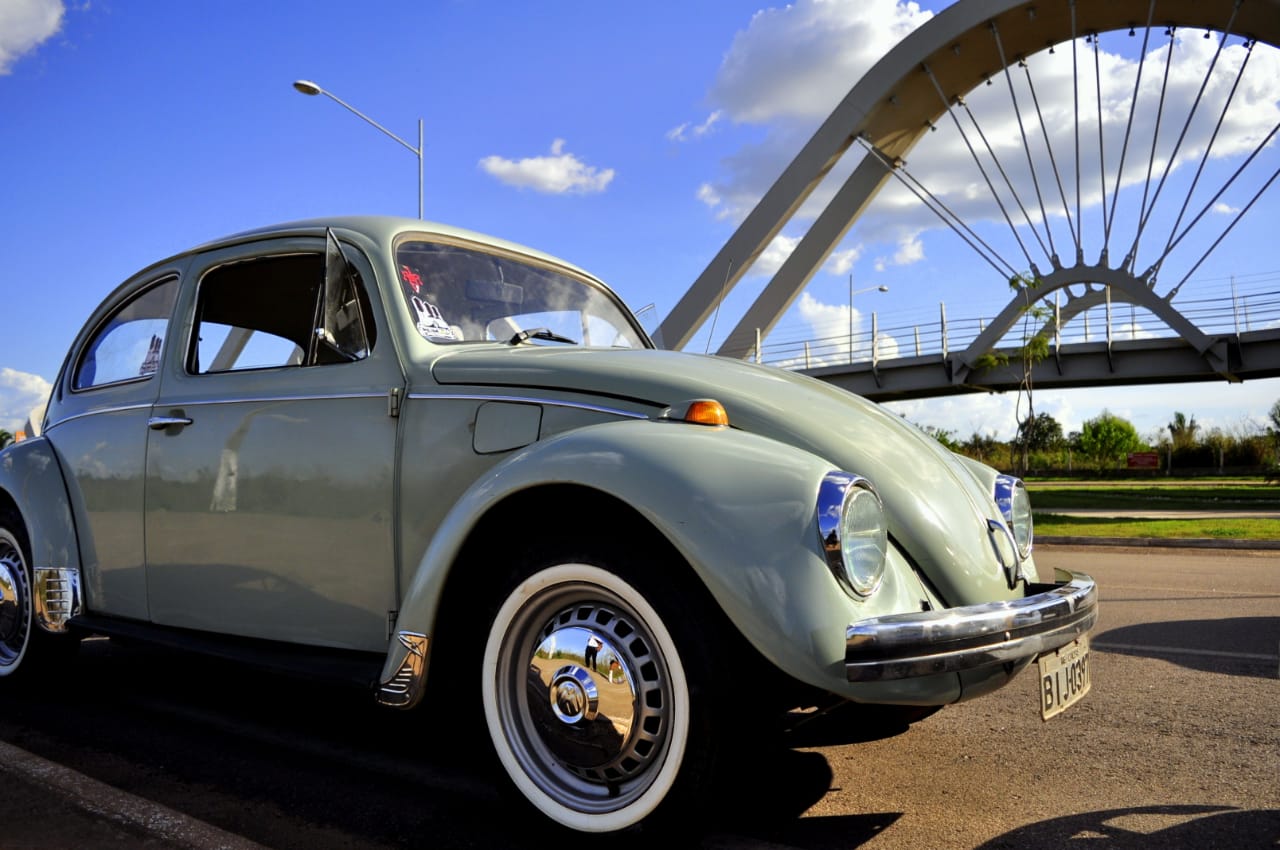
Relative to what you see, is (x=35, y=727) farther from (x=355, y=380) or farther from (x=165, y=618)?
(x=355, y=380)

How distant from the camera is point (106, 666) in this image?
4648mm

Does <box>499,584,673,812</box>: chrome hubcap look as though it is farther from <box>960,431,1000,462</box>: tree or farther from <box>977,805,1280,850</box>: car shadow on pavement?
<box>960,431,1000,462</box>: tree

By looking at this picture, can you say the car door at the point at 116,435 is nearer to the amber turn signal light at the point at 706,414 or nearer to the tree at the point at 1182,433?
the amber turn signal light at the point at 706,414

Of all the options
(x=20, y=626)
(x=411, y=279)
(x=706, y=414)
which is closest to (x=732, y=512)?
(x=706, y=414)

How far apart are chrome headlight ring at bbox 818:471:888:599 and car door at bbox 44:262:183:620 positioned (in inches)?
106

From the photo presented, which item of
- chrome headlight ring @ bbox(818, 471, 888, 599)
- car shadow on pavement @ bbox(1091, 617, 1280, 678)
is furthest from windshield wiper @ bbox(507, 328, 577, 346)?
car shadow on pavement @ bbox(1091, 617, 1280, 678)

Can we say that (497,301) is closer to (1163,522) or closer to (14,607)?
(14,607)

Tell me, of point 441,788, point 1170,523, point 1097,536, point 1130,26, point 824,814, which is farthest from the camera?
point 1130,26

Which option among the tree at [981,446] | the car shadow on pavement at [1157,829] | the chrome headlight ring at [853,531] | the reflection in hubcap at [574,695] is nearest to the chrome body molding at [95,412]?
the reflection in hubcap at [574,695]

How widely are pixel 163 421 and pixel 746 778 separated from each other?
7.99 feet

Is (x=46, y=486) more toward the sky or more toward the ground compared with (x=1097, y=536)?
more toward the sky

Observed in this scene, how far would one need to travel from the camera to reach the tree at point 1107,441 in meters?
67.3

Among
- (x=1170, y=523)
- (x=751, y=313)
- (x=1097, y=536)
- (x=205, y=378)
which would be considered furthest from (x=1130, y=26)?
(x=205, y=378)

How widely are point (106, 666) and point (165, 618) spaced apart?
1.54 m
